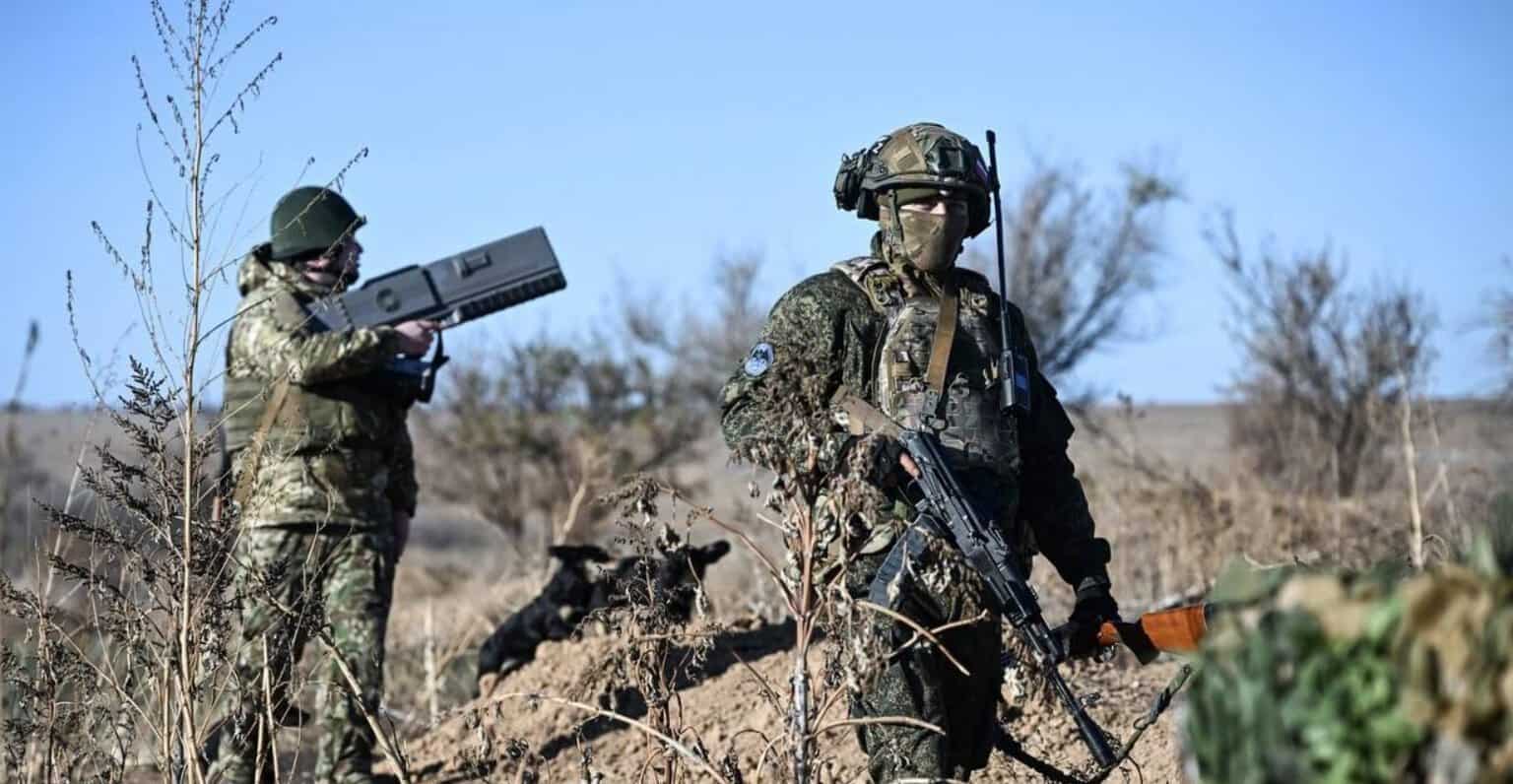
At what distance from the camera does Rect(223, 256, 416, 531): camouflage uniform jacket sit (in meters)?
6.32

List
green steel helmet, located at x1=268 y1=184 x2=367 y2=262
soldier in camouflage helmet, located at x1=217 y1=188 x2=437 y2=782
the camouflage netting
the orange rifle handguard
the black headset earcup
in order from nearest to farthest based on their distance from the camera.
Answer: the camouflage netting, the orange rifle handguard, the black headset earcup, soldier in camouflage helmet, located at x1=217 y1=188 x2=437 y2=782, green steel helmet, located at x1=268 y1=184 x2=367 y2=262

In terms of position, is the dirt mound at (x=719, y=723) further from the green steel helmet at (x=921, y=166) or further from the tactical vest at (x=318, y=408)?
the green steel helmet at (x=921, y=166)

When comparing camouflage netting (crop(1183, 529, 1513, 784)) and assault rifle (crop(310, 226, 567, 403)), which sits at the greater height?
assault rifle (crop(310, 226, 567, 403))

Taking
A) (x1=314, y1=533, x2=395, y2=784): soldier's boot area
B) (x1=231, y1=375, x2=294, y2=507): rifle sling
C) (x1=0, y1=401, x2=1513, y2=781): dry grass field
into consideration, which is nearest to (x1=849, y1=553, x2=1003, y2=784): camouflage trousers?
(x1=0, y1=401, x2=1513, y2=781): dry grass field

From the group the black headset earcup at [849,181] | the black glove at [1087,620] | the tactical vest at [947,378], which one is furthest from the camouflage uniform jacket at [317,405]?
the black glove at [1087,620]

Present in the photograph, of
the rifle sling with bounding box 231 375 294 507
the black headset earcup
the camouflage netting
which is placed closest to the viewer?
the camouflage netting

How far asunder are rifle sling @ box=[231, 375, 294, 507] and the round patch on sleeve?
4.78 feet

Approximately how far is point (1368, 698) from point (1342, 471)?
1455 cm

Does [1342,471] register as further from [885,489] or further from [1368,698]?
[1368,698]

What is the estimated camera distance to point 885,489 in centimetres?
427

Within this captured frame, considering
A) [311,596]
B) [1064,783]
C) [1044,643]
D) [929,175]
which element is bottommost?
[1064,783]

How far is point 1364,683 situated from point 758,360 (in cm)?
243

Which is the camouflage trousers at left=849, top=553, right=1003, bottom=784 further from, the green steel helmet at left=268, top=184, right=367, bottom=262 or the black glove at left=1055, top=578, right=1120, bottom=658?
the green steel helmet at left=268, top=184, right=367, bottom=262

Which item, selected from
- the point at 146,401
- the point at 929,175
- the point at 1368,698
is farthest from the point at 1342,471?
the point at 1368,698
